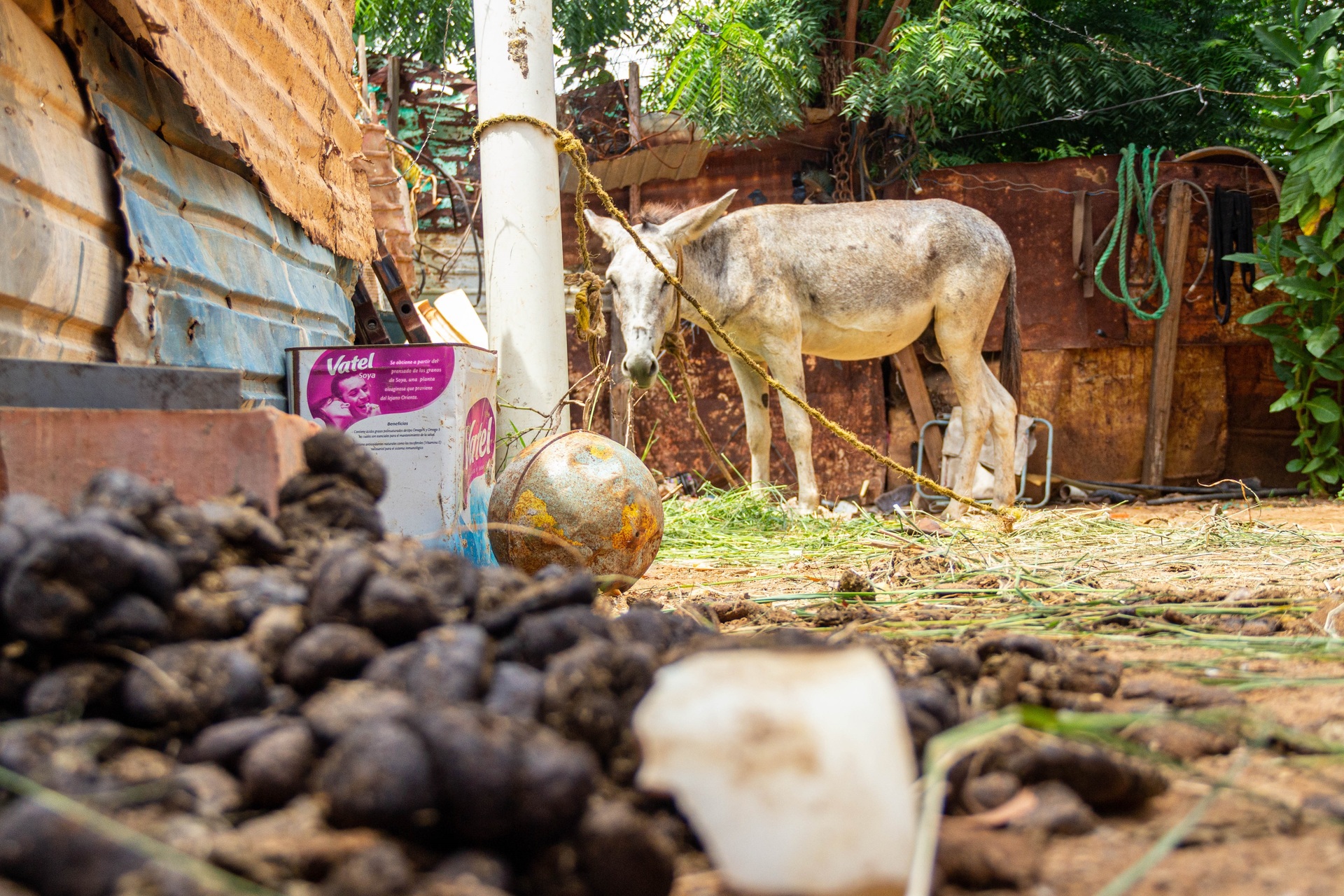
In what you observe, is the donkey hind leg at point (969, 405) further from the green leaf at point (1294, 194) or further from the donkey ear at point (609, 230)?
the green leaf at point (1294, 194)

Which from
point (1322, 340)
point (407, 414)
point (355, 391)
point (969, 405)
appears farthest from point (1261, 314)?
point (355, 391)

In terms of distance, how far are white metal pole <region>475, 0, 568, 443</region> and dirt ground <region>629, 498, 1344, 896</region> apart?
3.60 ft

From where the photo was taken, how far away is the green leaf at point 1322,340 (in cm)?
705

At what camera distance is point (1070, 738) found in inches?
54.6

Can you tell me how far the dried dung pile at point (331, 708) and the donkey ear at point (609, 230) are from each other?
4108 millimetres

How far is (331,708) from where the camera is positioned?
1234 millimetres

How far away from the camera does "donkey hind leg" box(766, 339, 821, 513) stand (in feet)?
19.9

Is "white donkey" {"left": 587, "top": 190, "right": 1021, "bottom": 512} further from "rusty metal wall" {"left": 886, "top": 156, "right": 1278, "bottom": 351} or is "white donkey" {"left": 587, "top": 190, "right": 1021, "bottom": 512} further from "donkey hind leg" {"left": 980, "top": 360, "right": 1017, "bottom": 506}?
"rusty metal wall" {"left": 886, "top": 156, "right": 1278, "bottom": 351}

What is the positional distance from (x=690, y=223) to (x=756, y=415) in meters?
1.43

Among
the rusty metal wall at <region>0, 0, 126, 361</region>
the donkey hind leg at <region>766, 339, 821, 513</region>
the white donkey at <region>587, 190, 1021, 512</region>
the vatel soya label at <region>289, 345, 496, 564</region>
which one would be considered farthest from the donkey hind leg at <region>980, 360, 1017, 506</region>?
the rusty metal wall at <region>0, 0, 126, 361</region>

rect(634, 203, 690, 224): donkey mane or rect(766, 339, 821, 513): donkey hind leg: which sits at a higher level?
rect(634, 203, 690, 224): donkey mane

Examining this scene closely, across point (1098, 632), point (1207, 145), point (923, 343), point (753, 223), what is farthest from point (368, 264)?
point (1207, 145)

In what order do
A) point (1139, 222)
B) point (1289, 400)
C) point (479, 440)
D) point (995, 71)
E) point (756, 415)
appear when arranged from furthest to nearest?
1. point (1139, 222)
2. point (1289, 400)
3. point (995, 71)
4. point (756, 415)
5. point (479, 440)

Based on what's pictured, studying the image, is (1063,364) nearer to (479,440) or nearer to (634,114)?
(634,114)
